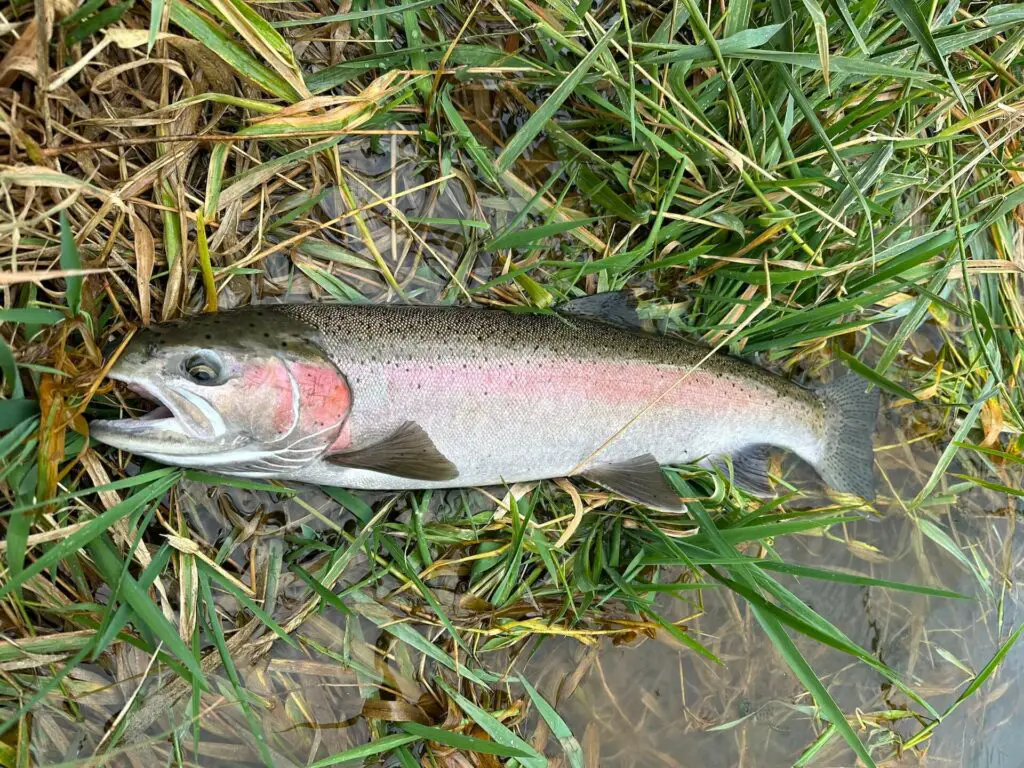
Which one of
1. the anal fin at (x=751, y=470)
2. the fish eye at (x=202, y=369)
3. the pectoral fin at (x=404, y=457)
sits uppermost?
the fish eye at (x=202, y=369)

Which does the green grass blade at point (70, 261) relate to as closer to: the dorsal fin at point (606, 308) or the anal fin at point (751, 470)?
the dorsal fin at point (606, 308)

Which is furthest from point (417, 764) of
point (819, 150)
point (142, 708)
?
point (819, 150)

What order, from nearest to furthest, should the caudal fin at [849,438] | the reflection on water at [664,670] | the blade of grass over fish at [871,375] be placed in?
the reflection on water at [664,670] < the blade of grass over fish at [871,375] < the caudal fin at [849,438]

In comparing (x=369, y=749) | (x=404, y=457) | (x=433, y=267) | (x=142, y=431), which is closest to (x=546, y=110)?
(x=433, y=267)

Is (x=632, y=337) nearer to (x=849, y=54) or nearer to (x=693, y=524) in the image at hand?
(x=693, y=524)

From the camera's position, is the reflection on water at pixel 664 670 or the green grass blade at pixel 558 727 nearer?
the reflection on water at pixel 664 670

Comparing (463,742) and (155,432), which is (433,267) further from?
(463,742)

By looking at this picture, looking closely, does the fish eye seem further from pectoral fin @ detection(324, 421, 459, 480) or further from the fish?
pectoral fin @ detection(324, 421, 459, 480)

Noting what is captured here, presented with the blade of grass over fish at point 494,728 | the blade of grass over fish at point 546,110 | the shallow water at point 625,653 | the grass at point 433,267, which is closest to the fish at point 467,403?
the grass at point 433,267
